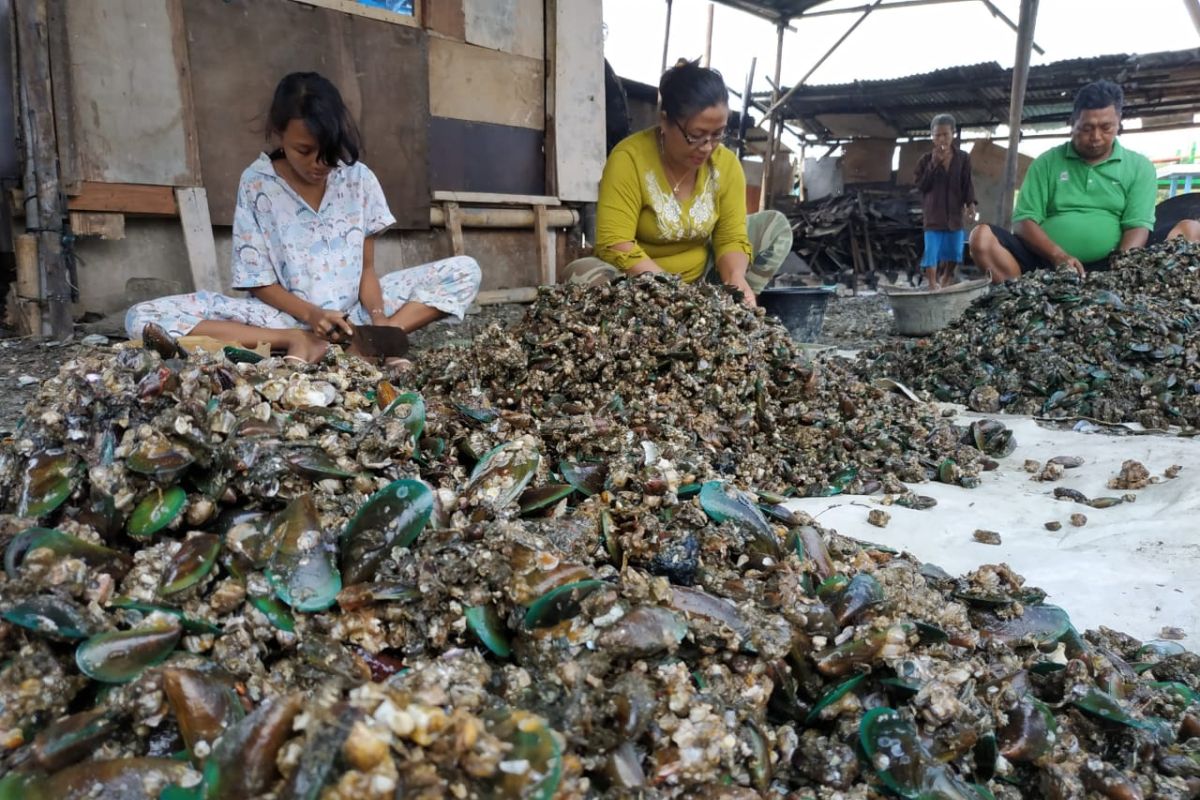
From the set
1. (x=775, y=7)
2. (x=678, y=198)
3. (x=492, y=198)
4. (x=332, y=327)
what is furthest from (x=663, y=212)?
(x=775, y=7)

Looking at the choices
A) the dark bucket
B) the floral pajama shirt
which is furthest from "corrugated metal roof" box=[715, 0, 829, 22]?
the floral pajama shirt

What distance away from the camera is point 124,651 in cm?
97

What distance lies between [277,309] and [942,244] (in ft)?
22.0

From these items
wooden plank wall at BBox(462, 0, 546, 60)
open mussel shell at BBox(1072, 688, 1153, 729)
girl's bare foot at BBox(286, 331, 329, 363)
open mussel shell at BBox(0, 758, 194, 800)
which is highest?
wooden plank wall at BBox(462, 0, 546, 60)

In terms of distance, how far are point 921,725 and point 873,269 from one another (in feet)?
35.6

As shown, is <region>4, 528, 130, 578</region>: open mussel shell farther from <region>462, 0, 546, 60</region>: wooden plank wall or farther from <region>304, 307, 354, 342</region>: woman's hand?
<region>462, 0, 546, 60</region>: wooden plank wall

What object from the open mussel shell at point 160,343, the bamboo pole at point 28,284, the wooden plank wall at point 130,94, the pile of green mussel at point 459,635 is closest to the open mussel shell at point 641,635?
the pile of green mussel at point 459,635

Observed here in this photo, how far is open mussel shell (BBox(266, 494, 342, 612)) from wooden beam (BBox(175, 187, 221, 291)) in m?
3.58

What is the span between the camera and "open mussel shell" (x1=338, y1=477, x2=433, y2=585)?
1.15 m

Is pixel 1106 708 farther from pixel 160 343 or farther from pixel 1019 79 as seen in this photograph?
pixel 1019 79

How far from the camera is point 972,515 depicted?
7.48ft

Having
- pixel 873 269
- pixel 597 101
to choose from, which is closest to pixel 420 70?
pixel 597 101

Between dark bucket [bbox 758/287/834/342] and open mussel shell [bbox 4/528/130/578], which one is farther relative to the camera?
dark bucket [bbox 758/287/834/342]

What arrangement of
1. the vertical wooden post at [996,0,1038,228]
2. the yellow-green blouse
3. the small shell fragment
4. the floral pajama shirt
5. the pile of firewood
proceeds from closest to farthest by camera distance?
the small shell fragment < the floral pajama shirt < the yellow-green blouse < the vertical wooden post at [996,0,1038,228] < the pile of firewood
